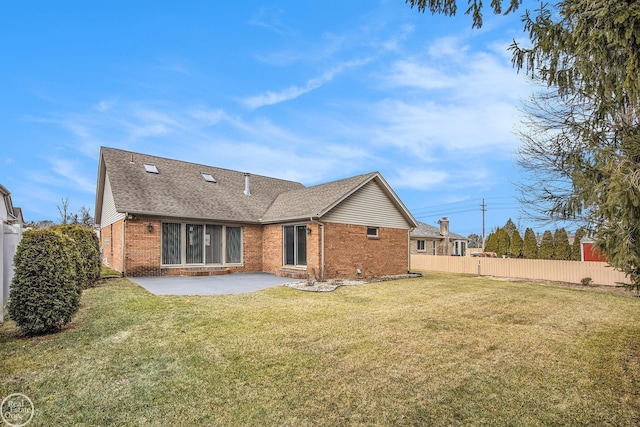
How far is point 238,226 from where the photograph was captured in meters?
16.4

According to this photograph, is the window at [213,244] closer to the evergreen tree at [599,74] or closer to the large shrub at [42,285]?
the large shrub at [42,285]

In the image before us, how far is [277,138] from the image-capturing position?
952 inches

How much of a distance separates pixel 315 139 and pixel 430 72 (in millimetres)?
15563

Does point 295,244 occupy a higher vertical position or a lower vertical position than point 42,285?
higher

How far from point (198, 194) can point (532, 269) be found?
18.1m

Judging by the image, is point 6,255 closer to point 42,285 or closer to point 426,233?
point 42,285

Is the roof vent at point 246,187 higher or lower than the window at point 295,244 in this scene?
higher

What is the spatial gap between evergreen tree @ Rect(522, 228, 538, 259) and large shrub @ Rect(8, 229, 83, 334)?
30.0 m

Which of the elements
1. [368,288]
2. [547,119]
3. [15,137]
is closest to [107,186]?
[15,137]

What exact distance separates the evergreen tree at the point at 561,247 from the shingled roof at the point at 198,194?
14375mm

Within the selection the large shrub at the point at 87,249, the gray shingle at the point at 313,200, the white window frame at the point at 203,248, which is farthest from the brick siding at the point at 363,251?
the large shrub at the point at 87,249

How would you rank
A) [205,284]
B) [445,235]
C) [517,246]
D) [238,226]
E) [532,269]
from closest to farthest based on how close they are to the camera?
[205,284] < [238,226] < [532,269] < [517,246] < [445,235]

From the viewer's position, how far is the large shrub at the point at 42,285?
5703mm

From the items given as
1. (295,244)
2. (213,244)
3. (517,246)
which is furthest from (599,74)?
(517,246)
